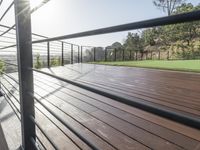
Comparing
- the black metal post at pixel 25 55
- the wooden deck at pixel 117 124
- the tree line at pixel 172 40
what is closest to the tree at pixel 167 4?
the tree line at pixel 172 40

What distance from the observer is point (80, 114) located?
1.70m

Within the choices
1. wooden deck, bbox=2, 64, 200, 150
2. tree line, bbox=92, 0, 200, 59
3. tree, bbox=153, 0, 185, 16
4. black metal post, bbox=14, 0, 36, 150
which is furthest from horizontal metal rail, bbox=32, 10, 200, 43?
tree, bbox=153, 0, 185, 16

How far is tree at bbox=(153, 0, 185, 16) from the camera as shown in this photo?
21.2 m

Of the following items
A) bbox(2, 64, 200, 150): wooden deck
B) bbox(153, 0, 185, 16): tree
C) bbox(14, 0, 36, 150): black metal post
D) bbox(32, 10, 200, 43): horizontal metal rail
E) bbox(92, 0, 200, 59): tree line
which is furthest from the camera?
bbox(153, 0, 185, 16): tree

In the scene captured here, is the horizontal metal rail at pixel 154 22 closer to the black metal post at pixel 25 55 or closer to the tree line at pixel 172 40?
the black metal post at pixel 25 55

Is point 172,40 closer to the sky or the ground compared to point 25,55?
closer to the sky

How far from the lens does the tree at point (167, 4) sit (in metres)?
21.2

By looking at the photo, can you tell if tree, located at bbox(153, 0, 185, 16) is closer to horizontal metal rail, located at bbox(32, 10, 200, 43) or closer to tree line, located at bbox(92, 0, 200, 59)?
tree line, located at bbox(92, 0, 200, 59)

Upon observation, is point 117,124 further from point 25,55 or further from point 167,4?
point 167,4

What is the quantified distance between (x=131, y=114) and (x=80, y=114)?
1.34ft

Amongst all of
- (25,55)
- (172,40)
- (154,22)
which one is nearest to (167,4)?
(172,40)

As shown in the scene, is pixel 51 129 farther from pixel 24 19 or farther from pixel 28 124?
pixel 24 19

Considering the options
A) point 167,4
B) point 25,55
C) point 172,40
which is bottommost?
point 25,55

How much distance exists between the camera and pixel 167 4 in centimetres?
2148
